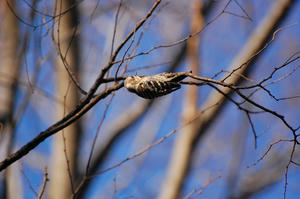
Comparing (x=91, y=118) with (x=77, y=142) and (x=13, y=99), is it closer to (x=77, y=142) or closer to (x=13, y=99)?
(x=77, y=142)

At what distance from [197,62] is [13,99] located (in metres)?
1.41

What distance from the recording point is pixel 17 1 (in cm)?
235

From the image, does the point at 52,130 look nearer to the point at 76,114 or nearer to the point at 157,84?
the point at 76,114

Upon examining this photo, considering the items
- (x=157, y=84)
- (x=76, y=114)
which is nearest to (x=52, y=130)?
(x=76, y=114)

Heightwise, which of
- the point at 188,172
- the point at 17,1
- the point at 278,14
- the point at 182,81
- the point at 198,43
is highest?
the point at 17,1

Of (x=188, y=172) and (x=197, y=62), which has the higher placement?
(x=197, y=62)

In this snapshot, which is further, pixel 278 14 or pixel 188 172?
pixel 188 172

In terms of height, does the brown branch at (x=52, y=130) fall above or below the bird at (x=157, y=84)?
above

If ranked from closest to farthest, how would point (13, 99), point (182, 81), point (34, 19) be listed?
1. point (182, 81)
2. point (34, 19)
3. point (13, 99)

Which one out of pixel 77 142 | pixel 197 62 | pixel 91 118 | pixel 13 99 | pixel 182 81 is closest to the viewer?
pixel 182 81

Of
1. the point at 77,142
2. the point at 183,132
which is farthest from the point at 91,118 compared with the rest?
the point at 183,132

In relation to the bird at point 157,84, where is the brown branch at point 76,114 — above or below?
above

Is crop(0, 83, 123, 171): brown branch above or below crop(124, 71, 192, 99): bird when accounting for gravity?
above

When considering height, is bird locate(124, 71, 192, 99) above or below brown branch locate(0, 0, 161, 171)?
below
